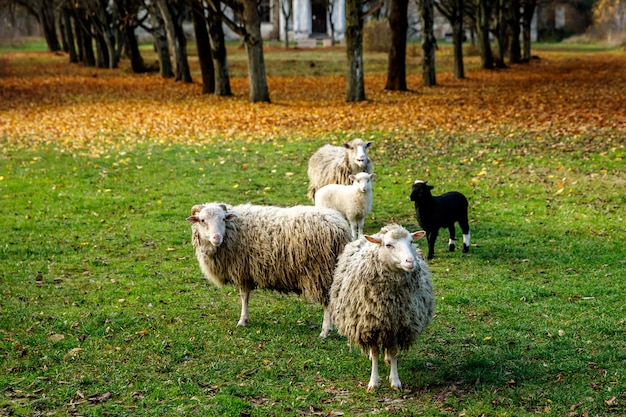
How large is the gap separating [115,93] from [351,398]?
28480 millimetres

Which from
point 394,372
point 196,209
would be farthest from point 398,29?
point 394,372

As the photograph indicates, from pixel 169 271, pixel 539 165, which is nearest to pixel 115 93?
pixel 539 165

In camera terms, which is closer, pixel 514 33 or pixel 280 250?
pixel 280 250

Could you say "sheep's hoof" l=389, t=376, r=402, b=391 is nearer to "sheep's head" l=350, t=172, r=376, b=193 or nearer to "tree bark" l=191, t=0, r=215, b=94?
"sheep's head" l=350, t=172, r=376, b=193

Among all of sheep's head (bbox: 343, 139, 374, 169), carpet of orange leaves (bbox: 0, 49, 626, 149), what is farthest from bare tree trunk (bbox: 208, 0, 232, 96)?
sheep's head (bbox: 343, 139, 374, 169)

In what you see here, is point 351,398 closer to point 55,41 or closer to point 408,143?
point 408,143

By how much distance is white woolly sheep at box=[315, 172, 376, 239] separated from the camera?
11023 mm

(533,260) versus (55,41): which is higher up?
(55,41)

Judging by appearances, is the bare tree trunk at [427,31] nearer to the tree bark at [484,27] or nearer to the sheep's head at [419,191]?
the tree bark at [484,27]

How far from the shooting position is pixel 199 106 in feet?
89.7

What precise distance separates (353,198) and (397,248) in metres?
4.40

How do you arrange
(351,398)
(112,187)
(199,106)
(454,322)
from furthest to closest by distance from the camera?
(199,106) → (112,187) → (454,322) → (351,398)

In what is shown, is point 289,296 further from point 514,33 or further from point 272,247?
point 514,33

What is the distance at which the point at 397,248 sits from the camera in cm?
673
